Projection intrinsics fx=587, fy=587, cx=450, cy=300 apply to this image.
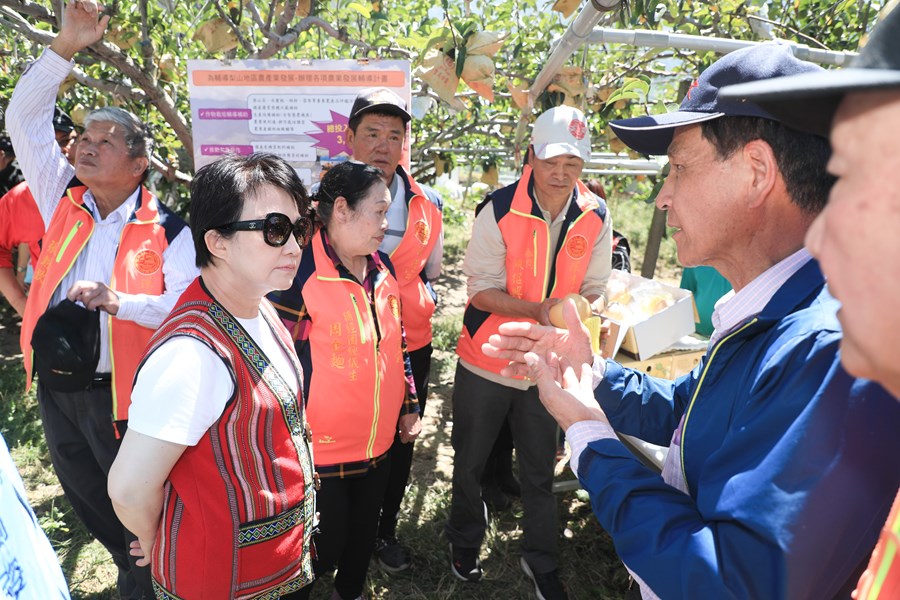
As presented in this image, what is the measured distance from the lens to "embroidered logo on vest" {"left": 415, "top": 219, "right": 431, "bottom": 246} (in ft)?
10.1

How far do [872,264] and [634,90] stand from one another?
229 cm

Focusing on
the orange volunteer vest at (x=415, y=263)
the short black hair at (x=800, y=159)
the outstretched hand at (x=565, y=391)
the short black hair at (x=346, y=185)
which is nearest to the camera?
the short black hair at (x=800, y=159)

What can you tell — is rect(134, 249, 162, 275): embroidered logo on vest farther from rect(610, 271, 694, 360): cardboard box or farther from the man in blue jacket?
rect(610, 271, 694, 360): cardboard box

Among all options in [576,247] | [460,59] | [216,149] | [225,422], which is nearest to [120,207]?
[216,149]

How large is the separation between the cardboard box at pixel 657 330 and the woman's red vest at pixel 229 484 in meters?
1.62

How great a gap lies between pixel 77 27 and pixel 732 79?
108 inches

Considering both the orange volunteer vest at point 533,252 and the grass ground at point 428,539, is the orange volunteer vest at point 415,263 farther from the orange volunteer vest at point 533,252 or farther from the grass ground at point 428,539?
the grass ground at point 428,539

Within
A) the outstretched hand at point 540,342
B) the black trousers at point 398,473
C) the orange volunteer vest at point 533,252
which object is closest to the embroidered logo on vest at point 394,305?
the orange volunteer vest at point 533,252

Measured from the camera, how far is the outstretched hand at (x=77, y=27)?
2.60m

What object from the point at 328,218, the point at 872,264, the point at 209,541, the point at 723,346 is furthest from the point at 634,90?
the point at 209,541

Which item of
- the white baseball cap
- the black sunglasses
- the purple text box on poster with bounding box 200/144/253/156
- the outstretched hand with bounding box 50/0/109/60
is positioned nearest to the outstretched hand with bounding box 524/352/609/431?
the black sunglasses

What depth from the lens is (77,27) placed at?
2.62 m

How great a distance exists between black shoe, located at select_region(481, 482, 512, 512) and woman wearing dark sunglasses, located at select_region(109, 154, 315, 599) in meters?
1.99

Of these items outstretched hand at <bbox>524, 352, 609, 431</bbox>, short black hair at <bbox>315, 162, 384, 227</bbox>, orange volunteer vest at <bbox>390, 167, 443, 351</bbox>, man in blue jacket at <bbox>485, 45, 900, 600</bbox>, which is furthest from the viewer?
orange volunteer vest at <bbox>390, 167, 443, 351</bbox>
